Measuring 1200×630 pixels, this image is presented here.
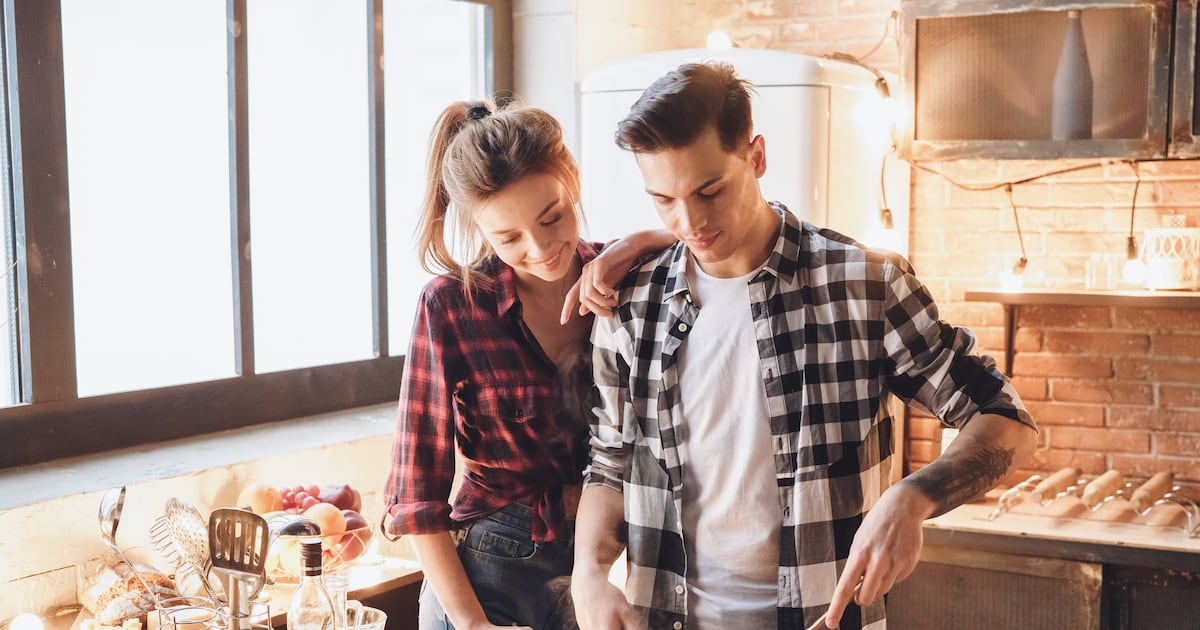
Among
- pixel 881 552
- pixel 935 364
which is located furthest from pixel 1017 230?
pixel 881 552

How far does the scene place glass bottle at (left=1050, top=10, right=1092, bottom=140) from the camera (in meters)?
2.73

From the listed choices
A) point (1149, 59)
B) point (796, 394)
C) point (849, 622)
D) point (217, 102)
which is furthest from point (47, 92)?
point (1149, 59)

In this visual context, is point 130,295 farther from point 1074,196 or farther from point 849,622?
point 1074,196

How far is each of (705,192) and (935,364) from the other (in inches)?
12.8

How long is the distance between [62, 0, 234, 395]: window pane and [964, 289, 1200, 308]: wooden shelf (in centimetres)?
183

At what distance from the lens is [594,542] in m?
1.39

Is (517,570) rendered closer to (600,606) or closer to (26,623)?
(600,606)

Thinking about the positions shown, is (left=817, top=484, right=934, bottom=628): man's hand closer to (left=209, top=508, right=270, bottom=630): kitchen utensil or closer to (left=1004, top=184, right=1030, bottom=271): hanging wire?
(left=209, top=508, right=270, bottom=630): kitchen utensil

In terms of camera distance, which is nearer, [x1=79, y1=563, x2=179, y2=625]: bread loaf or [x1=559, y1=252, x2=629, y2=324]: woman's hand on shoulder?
[x1=559, y1=252, x2=629, y2=324]: woman's hand on shoulder

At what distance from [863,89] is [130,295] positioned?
5.63 feet

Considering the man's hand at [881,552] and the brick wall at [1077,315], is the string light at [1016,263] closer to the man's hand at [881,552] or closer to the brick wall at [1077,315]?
the brick wall at [1077,315]

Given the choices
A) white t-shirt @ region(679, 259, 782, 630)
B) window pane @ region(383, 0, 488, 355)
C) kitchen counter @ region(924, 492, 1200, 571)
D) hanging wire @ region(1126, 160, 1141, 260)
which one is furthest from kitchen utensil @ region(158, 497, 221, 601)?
hanging wire @ region(1126, 160, 1141, 260)

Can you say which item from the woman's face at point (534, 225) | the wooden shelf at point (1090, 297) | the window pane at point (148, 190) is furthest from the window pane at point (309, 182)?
the wooden shelf at point (1090, 297)

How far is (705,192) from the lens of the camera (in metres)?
1.32
